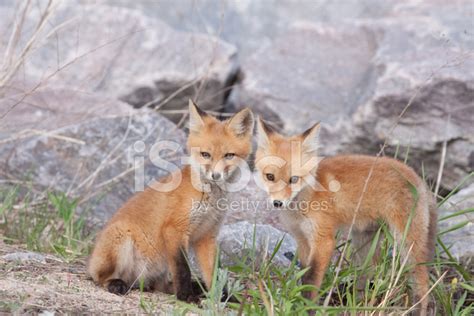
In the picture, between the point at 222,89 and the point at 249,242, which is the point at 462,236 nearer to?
the point at 249,242

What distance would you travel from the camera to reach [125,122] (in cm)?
758

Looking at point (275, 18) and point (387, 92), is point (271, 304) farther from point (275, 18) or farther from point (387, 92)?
point (275, 18)

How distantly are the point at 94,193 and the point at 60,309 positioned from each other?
8.43 ft

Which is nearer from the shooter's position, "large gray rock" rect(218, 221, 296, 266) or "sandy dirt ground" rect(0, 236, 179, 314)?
"sandy dirt ground" rect(0, 236, 179, 314)

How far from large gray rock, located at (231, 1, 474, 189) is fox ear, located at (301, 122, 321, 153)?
7.98ft

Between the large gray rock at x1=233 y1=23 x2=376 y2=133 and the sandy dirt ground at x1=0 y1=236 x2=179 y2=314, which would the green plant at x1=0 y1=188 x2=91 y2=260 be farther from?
the large gray rock at x1=233 y1=23 x2=376 y2=133

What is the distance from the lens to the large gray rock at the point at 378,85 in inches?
298

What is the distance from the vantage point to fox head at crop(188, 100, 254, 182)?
4.89 meters

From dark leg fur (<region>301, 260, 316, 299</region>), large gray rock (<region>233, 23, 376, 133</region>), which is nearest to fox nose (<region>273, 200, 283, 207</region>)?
dark leg fur (<region>301, 260, 316, 299</region>)

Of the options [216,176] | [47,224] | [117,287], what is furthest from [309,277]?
[47,224]

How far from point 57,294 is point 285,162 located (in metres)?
1.69

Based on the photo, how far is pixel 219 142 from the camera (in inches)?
195

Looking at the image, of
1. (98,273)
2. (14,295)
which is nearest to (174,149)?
(98,273)

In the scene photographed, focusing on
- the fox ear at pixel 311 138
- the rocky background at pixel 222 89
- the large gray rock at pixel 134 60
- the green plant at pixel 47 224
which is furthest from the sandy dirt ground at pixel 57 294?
the large gray rock at pixel 134 60
